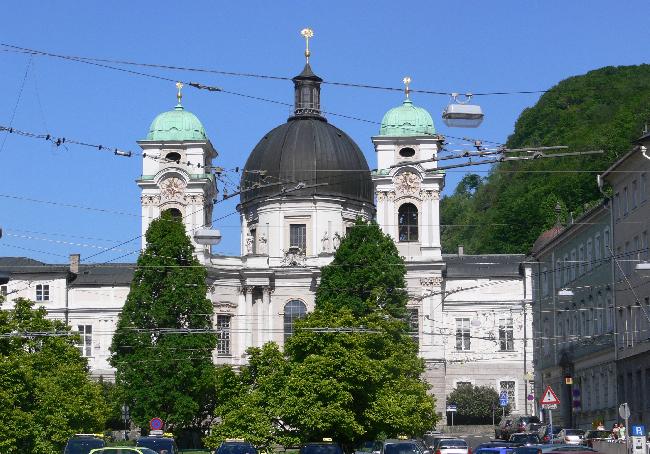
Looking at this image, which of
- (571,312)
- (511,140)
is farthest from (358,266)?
(511,140)

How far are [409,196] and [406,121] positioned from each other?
20.6 ft

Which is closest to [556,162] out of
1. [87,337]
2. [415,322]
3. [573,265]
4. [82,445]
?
[415,322]

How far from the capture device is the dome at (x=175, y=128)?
382ft

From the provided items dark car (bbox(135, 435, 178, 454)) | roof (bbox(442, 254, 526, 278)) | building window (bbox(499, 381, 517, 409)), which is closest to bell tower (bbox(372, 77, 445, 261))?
roof (bbox(442, 254, 526, 278))

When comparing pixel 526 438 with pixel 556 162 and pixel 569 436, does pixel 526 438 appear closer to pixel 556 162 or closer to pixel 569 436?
pixel 569 436

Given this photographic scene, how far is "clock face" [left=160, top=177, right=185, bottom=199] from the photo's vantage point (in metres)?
114

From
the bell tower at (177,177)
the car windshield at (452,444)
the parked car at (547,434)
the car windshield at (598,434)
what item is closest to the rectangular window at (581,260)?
the parked car at (547,434)

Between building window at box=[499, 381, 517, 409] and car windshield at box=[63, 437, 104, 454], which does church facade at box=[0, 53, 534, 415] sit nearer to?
building window at box=[499, 381, 517, 409]

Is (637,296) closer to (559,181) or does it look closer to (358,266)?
(358,266)

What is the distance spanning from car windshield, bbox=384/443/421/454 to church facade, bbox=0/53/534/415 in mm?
61978

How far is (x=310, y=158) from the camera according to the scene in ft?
376

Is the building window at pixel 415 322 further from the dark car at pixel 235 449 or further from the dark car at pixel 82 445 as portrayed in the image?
the dark car at pixel 82 445

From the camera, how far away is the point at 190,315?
8969 cm

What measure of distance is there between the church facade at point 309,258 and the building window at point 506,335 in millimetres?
107
